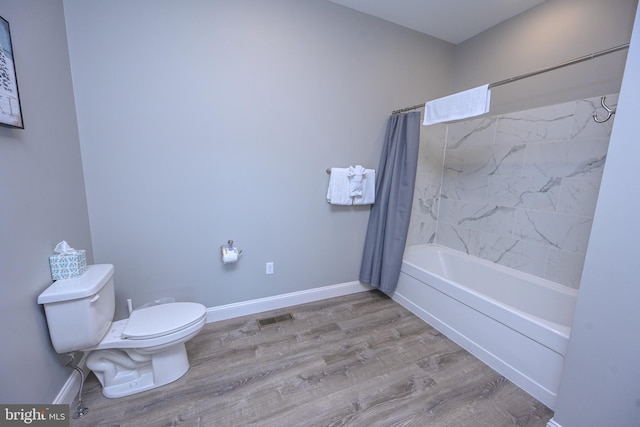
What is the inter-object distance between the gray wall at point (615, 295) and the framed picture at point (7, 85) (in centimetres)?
241

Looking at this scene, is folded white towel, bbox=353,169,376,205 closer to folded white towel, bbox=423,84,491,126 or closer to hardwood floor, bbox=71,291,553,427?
folded white towel, bbox=423,84,491,126

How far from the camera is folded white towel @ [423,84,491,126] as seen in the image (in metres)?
1.68

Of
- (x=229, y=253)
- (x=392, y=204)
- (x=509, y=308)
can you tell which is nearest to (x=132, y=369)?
(x=229, y=253)

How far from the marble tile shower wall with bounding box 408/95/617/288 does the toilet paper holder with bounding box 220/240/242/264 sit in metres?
1.90

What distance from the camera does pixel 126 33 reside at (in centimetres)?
154

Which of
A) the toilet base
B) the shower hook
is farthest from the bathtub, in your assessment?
the toilet base

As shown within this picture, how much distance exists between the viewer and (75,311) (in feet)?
3.86

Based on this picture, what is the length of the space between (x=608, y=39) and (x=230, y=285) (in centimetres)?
327

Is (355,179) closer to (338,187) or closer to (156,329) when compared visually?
(338,187)

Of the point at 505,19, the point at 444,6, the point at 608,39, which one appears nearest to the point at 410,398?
the point at 608,39

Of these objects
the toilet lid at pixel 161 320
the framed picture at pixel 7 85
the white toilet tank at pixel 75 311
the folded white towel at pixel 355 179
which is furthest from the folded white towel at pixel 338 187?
the framed picture at pixel 7 85

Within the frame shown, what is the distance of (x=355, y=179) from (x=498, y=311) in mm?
1439

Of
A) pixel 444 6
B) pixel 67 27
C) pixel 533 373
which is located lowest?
pixel 533 373

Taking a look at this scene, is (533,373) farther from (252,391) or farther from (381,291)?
(252,391)
